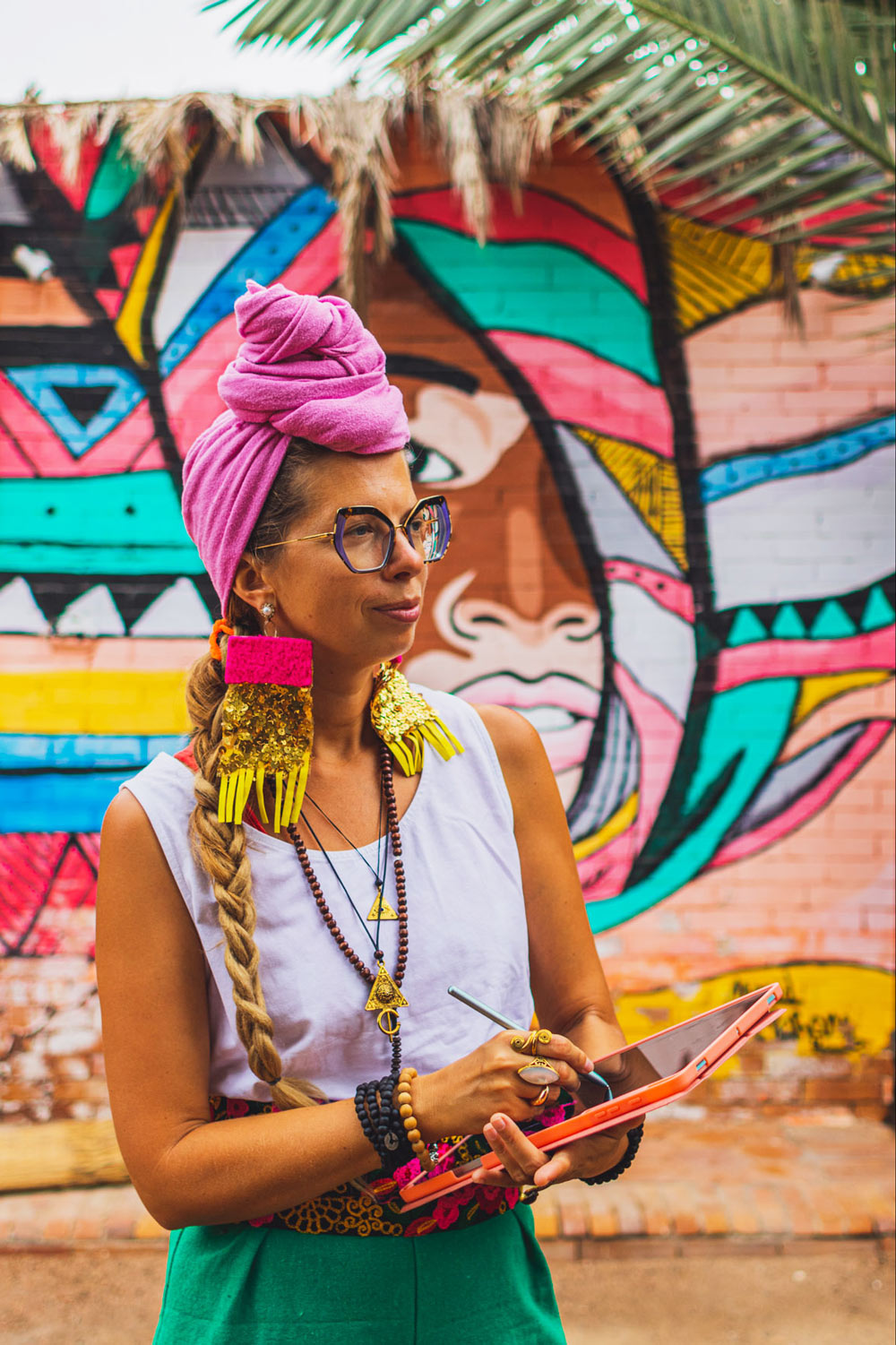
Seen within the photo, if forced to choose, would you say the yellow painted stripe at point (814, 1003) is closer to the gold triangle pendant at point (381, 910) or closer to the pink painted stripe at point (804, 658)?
the pink painted stripe at point (804, 658)

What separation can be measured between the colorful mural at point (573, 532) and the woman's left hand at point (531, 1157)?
2.78 m

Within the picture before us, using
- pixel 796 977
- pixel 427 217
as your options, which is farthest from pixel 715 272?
pixel 796 977

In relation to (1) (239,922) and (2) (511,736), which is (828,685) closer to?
(2) (511,736)

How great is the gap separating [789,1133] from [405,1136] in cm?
327

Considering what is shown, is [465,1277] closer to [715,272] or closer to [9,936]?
[9,936]

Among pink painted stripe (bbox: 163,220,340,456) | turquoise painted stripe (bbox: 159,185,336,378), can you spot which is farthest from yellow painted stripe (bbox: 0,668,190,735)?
turquoise painted stripe (bbox: 159,185,336,378)

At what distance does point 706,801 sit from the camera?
4.18 m

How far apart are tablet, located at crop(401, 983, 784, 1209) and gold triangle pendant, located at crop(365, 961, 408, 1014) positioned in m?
0.20

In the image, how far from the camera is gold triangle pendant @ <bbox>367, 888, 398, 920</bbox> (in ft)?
4.72

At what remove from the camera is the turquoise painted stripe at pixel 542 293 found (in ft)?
13.1

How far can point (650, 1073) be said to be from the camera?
4.45 feet

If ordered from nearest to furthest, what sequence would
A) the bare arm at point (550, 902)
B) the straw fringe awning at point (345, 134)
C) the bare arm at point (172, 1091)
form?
the bare arm at point (172, 1091), the bare arm at point (550, 902), the straw fringe awning at point (345, 134)

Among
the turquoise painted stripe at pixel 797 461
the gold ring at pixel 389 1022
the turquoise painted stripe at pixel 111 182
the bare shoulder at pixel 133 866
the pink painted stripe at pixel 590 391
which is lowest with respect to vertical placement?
the gold ring at pixel 389 1022

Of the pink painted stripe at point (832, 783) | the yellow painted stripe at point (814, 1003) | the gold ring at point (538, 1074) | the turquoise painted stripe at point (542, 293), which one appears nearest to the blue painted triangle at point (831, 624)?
the pink painted stripe at point (832, 783)
